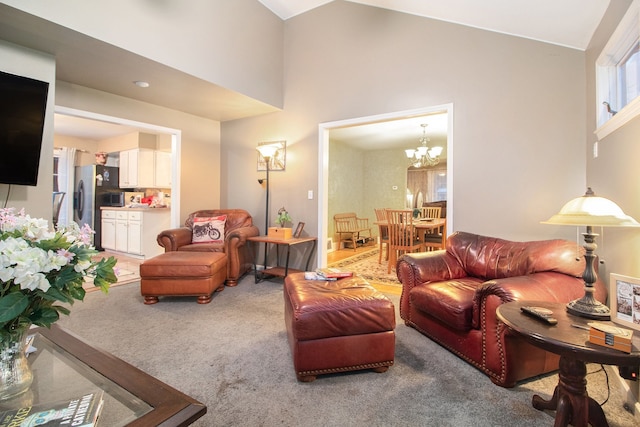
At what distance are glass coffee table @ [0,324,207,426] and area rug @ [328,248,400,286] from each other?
2900mm

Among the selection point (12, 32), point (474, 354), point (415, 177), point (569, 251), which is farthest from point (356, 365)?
point (415, 177)

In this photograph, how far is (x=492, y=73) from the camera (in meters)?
2.84

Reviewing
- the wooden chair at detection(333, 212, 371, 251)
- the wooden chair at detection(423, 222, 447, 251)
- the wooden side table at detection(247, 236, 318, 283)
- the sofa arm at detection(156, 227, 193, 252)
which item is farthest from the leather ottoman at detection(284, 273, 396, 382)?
the wooden chair at detection(333, 212, 371, 251)

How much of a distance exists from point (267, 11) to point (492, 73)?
2.94 metres

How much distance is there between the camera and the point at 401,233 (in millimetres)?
4199

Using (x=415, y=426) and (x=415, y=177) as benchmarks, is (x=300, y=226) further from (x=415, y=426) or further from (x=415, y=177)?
(x=415, y=177)

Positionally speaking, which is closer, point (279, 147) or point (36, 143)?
point (36, 143)

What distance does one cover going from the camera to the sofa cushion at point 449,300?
1.89 m

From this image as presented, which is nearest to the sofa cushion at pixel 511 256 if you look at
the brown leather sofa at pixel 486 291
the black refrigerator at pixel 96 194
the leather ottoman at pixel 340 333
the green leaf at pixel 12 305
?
the brown leather sofa at pixel 486 291

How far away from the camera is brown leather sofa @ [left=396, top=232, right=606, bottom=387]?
5.53 feet

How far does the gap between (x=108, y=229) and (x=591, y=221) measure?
6.88 meters

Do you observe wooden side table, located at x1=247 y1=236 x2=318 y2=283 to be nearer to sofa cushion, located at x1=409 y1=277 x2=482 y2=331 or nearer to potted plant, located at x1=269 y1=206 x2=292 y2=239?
potted plant, located at x1=269 y1=206 x2=292 y2=239

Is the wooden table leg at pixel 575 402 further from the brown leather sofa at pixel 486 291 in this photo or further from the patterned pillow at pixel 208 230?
the patterned pillow at pixel 208 230

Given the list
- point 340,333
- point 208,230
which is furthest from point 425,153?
point 340,333
